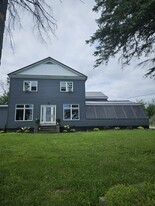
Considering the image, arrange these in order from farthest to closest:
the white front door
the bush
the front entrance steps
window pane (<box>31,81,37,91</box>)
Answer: window pane (<box>31,81,37,91</box>)
the white front door
the front entrance steps
the bush

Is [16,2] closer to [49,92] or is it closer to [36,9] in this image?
[36,9]

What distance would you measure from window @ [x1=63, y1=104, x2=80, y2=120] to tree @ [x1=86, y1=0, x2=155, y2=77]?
12697 mm

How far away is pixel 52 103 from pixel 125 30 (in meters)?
14.5

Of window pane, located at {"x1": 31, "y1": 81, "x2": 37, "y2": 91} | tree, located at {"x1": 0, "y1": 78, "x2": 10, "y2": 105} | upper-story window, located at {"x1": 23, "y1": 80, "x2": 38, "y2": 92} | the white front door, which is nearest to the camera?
the white front door

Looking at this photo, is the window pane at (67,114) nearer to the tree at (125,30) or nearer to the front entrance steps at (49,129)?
the front entrance steps at (49,129)

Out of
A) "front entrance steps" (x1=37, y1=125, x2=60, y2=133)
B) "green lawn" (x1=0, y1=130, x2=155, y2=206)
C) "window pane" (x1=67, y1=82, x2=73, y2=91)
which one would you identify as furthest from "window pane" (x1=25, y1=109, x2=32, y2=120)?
"green lawn" (x1=0, y1=130, x2=155, y2=206)

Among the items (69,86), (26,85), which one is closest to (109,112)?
(69,86)

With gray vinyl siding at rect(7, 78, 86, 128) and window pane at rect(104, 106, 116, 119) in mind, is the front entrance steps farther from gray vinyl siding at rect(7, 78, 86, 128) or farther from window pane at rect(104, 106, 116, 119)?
window pane at rect(104, 106, 116, 119)

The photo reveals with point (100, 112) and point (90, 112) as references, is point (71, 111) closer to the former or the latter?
point (90, 112)

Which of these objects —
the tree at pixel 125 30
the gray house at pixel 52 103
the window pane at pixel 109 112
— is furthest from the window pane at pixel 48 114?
the tree at pixel 125 30

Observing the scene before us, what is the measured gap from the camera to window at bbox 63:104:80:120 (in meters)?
19.2

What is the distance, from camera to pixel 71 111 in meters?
19.3

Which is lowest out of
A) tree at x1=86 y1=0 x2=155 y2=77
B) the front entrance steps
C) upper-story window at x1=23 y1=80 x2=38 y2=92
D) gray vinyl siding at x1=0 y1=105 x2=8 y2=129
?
the front entrance steps

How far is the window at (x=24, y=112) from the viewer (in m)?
18.4
